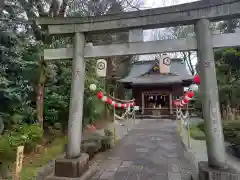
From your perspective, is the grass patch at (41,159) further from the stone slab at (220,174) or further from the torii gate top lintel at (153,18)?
the stone slab at (220,174)

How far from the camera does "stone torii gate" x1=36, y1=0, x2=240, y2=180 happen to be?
330 centimetres

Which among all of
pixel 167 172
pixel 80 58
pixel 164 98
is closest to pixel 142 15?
pixel 80 58

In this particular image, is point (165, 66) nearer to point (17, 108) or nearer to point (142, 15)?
point (142, 15)

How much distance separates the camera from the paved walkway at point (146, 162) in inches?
165

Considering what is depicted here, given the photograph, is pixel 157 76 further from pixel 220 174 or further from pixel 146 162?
pixel 220 174

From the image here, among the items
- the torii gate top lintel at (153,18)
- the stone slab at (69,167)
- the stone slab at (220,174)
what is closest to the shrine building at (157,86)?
the torii gate top lintel at (153,18)

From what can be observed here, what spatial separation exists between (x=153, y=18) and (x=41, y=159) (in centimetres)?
461

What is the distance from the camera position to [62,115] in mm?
7328

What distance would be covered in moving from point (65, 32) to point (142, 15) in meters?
1.86

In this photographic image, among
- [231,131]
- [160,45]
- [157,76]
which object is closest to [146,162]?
[160,45]

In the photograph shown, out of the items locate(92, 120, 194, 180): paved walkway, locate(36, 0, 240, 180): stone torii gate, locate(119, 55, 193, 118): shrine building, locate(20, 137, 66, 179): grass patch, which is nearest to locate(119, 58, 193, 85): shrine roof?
locate(119, 55, 193, 118): shrine building

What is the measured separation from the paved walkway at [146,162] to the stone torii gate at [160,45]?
1057 mm

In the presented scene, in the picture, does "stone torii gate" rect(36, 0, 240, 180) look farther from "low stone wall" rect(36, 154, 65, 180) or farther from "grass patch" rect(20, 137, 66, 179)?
"grass patch" rect(20, 137, 66, 179)

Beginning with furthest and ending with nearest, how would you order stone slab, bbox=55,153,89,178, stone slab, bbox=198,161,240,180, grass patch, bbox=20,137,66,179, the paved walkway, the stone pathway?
the stone pathway, the paved walkway, grass patch, bbox=20,137,66,179, stone slab, bbox=55,153,89,178, stone slab, bbox=198,161,240,180
